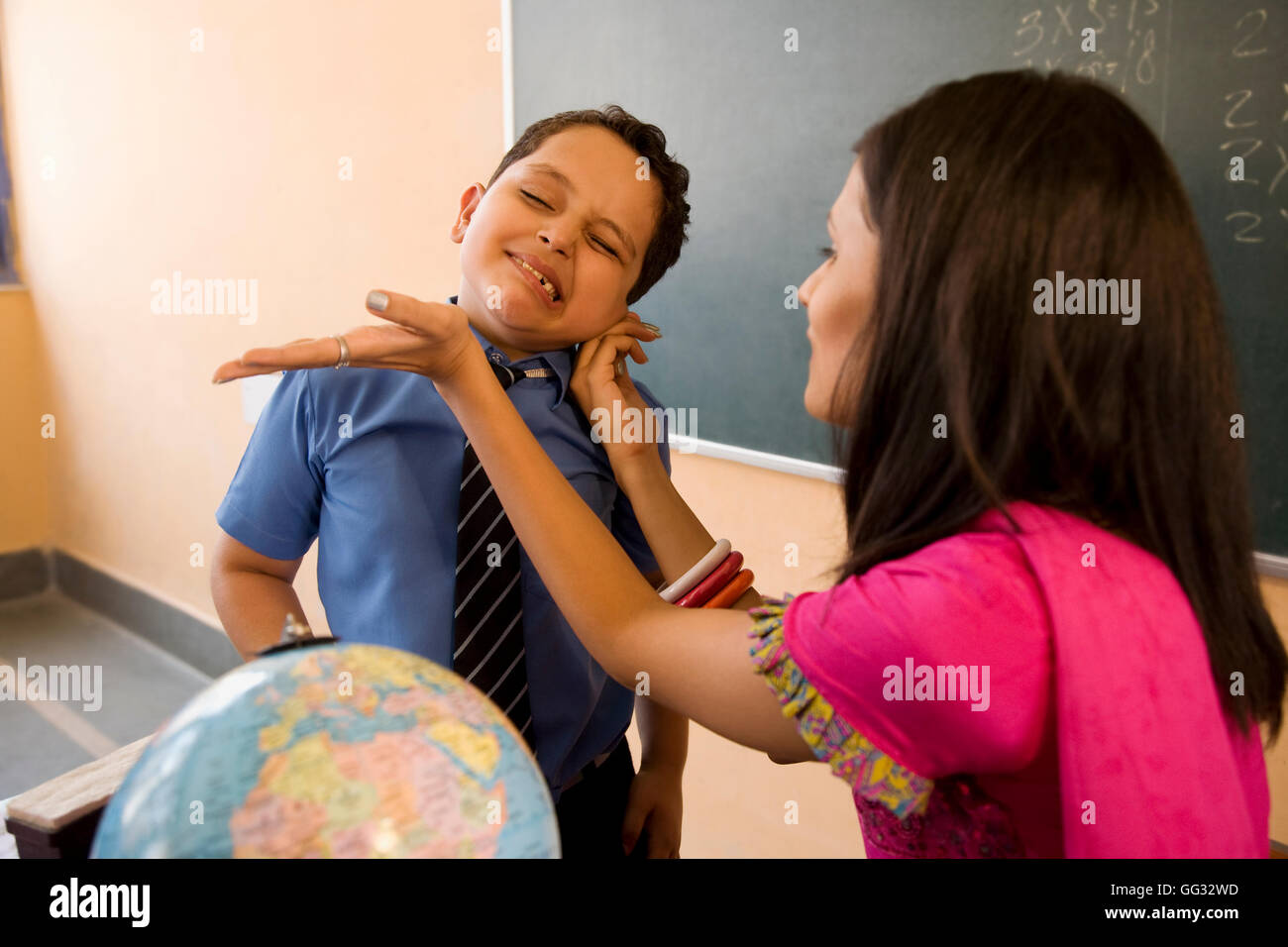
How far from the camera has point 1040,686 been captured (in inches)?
26.5

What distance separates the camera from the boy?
3.36 ft

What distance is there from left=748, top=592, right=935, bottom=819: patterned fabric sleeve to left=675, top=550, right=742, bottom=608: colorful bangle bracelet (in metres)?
0.28

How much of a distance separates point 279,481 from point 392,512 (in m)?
0.15

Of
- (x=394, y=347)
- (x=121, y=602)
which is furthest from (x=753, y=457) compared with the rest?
(x=121, y=602)

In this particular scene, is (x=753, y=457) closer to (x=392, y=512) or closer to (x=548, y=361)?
(x=548, y=361)

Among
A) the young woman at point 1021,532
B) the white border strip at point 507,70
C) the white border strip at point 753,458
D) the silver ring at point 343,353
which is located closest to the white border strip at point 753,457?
the white border strip at point 753,458

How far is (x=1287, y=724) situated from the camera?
1.35 metres

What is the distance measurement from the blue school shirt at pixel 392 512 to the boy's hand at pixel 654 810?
0.10 m

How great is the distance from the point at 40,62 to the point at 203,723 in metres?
4.09

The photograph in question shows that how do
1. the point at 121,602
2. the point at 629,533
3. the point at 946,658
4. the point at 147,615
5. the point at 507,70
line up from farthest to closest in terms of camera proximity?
the point at 121,602, the point at 147,615, the point at 507,70, the point at 629,533, the point at 946,658

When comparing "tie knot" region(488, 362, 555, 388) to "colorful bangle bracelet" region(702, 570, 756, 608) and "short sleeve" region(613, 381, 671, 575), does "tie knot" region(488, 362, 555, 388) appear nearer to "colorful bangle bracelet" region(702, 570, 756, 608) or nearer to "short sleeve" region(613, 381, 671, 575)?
"short sleeve" region(613, 381, 671, 575)
